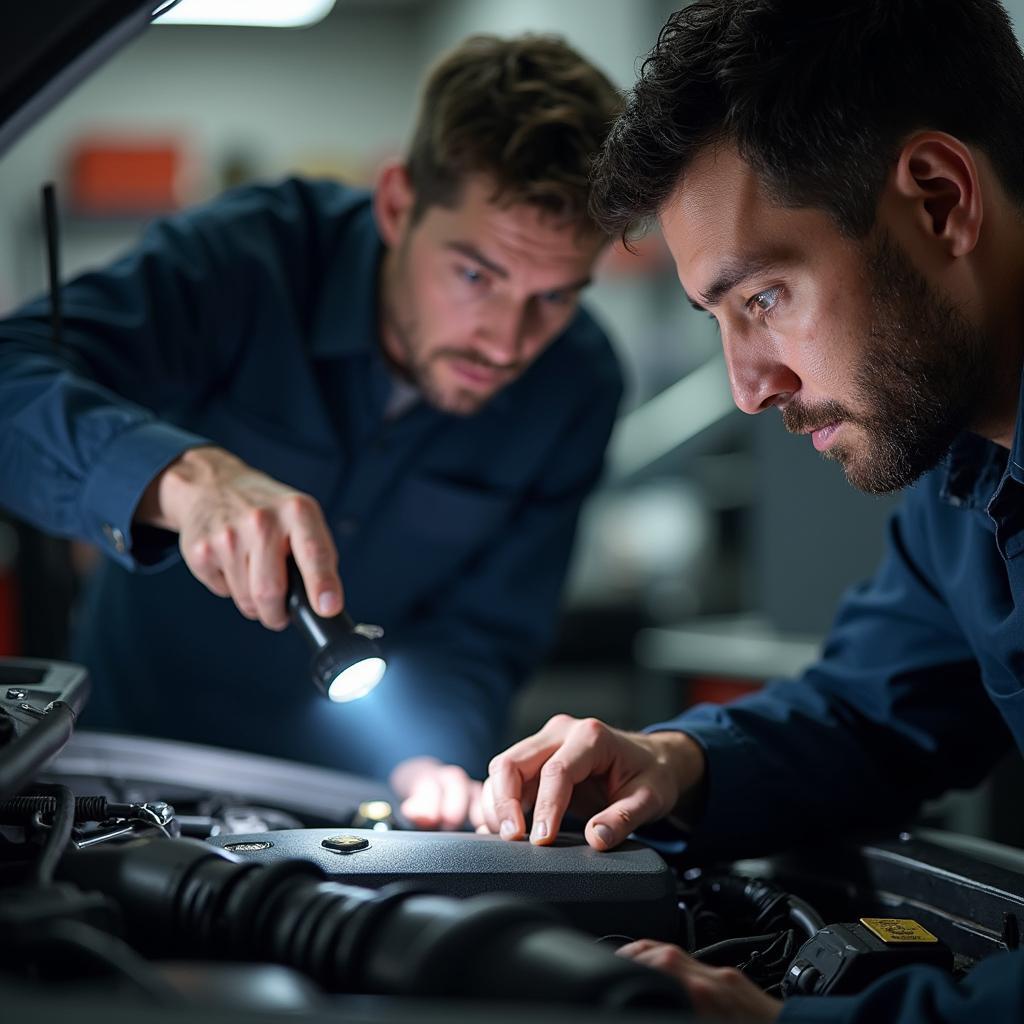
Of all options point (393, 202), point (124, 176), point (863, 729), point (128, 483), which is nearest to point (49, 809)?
point (128, 483)

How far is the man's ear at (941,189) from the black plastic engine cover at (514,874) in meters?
0.59

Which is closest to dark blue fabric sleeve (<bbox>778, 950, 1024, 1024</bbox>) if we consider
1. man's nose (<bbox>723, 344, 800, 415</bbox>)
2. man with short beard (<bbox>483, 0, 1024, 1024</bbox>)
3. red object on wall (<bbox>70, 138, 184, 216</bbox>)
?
man with short beard (<bbox>483, 0, 1024, 1024</bbox>)

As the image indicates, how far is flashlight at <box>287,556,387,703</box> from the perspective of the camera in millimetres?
973

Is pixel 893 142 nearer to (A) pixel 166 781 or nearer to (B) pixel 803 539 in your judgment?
(A) pixel 166 781

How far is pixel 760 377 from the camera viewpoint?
3.38 ft

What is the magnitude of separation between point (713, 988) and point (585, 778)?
36 cm

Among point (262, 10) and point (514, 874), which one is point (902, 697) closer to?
point (514, 874)

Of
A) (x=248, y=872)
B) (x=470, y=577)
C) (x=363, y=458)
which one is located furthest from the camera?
(x=470, y=577)

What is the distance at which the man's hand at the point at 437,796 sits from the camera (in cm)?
109

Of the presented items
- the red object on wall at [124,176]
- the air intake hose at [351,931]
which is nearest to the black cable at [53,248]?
the air intake hose at [351,931]

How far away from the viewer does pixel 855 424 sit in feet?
3.35

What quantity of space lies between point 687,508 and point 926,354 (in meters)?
4.08

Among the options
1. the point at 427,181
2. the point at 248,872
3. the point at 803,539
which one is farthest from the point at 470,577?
the point at 248,872

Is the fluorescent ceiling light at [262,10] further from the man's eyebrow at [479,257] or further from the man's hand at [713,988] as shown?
the man's hand at [713,988]
